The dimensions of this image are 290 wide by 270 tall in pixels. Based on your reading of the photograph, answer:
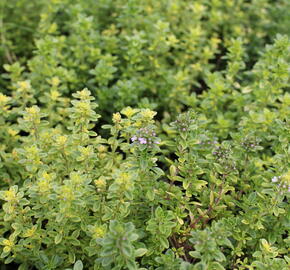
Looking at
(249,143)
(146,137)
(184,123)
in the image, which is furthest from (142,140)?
(249,143)

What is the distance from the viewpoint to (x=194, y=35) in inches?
166

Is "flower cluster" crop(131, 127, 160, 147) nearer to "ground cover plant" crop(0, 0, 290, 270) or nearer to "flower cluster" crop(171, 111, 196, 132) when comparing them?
"ground cover plant" crop(0, 0, 290, 270)

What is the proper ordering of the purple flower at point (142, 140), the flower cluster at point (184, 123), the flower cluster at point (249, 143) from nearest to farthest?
the purple flower at point (142, 140) < the flower cluster at point (184, 123) < the flower cluster at point (249, 143)

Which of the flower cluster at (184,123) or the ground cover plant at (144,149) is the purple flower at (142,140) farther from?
the flower cluster at (184,123)

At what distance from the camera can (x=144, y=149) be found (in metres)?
2.38

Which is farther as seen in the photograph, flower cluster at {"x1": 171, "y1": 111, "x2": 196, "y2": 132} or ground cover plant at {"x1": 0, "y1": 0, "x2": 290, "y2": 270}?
flower cluster at {"x1": 171, "y1": 111, "x2": 196, "y2": 132}

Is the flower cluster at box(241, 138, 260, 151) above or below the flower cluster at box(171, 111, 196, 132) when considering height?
below

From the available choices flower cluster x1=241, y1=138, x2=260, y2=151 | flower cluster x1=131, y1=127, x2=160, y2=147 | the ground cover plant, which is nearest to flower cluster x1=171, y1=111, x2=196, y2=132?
the ground cover plant

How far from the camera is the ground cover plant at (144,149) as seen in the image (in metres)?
2.39

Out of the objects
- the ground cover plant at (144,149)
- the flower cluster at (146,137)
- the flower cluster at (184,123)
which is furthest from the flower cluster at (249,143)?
the flower cluster at (146,137)

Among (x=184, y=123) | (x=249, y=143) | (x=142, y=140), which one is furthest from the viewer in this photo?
(x=249, y=143)

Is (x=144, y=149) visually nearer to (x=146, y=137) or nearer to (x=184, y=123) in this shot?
(x=146, y=137)

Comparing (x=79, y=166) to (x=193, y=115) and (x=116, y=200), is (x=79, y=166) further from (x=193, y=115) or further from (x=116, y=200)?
(x=193, y=115)

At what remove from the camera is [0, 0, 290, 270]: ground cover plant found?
94.1 inches
